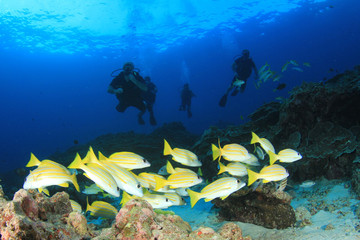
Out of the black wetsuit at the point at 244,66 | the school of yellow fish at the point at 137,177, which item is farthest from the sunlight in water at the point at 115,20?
the school of yellow fish at the point at 137,177

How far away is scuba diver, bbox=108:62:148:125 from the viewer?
10.2 meters

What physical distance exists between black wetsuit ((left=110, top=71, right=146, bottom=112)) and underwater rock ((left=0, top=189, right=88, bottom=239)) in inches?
343

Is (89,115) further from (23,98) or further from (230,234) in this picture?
(230,234)

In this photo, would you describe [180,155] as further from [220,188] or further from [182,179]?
[220,188]

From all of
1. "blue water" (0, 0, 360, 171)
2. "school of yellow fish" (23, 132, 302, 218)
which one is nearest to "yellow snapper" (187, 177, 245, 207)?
"school of yellow fish" (23, 132, 302, 218)

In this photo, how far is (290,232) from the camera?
304 cm

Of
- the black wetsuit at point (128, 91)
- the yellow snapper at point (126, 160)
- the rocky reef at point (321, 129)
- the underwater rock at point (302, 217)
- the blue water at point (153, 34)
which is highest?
the blue water at point (153, 34)

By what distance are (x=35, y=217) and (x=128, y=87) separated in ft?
31.4

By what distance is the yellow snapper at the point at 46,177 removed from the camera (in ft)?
7.47

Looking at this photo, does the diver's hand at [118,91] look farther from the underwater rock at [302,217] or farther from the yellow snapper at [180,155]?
the underwater rock at [302,217]

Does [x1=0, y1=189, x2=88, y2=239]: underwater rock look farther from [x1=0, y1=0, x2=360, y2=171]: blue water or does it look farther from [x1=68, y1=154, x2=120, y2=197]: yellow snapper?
[x1=0, y1=0, x2=360, y2=171]: blue water

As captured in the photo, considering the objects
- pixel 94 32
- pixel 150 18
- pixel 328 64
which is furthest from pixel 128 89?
pixel 328 64

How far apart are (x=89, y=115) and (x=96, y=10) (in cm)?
13561

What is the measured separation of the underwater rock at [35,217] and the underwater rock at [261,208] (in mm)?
2843
